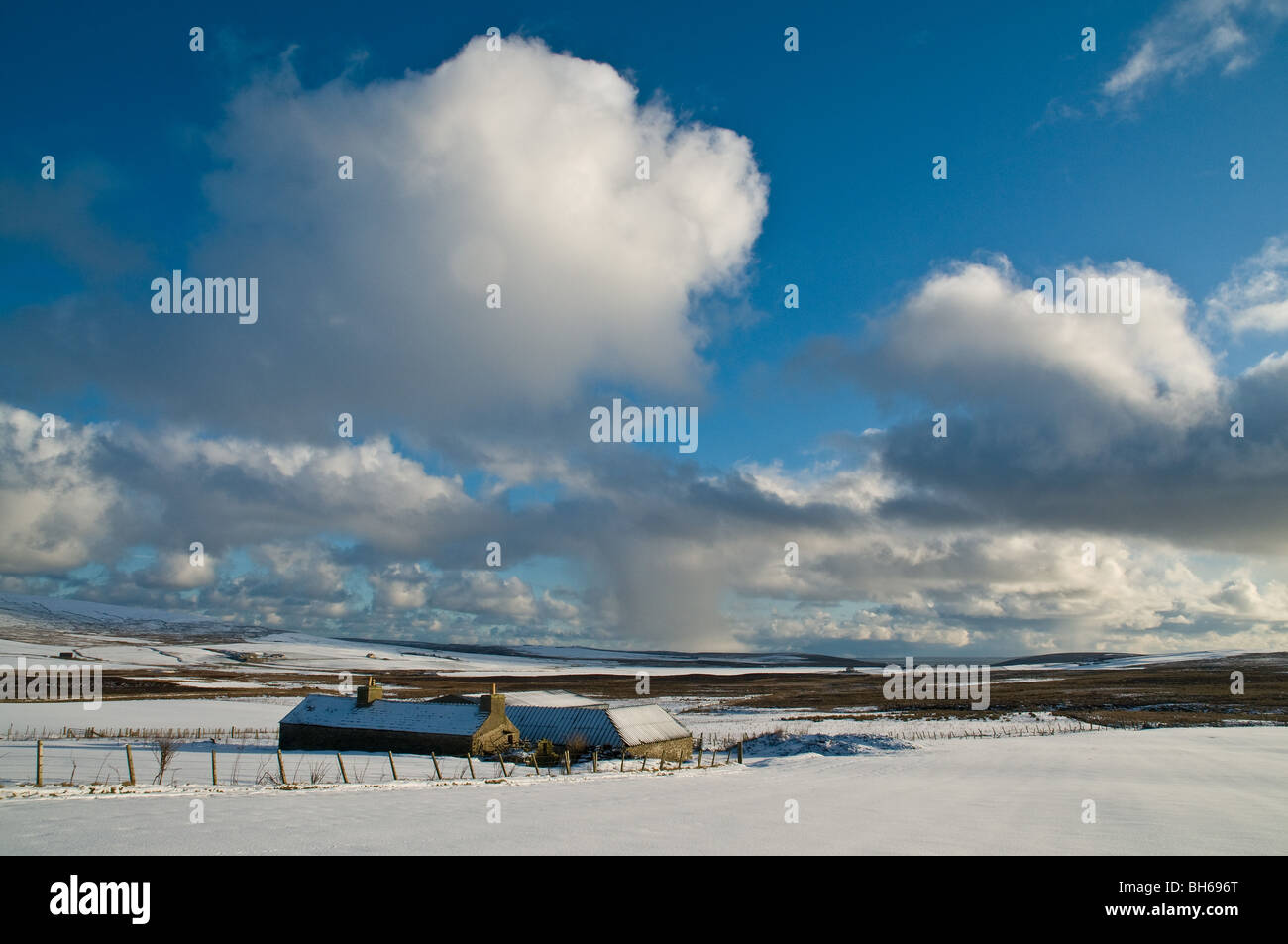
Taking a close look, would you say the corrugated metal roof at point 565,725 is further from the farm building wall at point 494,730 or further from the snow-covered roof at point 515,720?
the farm building wall at point 494,730

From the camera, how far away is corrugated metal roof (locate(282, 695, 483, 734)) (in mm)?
46344

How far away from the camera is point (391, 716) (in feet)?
157

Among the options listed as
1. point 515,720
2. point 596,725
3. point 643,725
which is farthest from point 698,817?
point 515,720

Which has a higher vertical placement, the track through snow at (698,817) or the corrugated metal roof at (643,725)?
the track through snow at (698,817)

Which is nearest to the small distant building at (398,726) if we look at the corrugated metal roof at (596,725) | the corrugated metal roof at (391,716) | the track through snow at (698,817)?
the corrugated metal roof at (391,716)

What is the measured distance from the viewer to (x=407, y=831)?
47.7ft

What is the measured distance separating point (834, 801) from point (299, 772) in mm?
26703

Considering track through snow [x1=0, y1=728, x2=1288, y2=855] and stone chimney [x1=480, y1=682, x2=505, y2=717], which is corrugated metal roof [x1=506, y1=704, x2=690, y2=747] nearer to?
stone chimney [x1=480, y1=682, x2=505, y2=717]

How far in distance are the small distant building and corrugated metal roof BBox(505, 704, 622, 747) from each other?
96 cm

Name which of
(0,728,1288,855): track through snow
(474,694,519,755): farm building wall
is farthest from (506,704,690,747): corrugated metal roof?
(0,728,1288,855): track through snow

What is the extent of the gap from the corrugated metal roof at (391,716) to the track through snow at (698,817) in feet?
66.5

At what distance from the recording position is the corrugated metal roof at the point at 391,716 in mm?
46344

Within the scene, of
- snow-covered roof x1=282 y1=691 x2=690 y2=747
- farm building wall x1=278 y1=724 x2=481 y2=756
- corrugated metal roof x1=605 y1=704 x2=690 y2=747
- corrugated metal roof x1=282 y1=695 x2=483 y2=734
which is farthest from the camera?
corrugated metal roof x1=282 y1=695 x2=483 y2=734

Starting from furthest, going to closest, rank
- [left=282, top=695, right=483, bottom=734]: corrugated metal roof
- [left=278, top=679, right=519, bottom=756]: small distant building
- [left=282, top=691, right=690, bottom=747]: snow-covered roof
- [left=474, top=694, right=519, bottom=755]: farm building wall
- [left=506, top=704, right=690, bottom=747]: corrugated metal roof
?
[left=282, top=695, right=483, bottom=734]: corrugated metal roof
[left=282, top=691, right=690, bottom=747]: snow-covered roof
[left=506, top=704, right=690, bottom=747]: corrugated metal roof
[left=278, top=679, right=519, bottom=756]: small distant building
[left=474, top=694, right=519, bottom=755]: farm building wall
